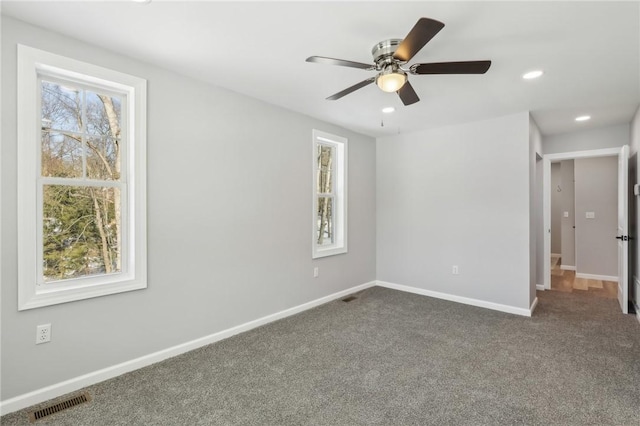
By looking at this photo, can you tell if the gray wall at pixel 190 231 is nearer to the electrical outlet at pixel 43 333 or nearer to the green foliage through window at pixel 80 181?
the electrical outlet at pixel 43 333

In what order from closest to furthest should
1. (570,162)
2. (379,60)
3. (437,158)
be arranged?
1. (379,60)
2. (437,158)
3. (570,162)

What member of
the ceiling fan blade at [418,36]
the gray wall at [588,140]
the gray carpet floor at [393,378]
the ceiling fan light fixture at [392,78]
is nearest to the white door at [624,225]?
the gray carpet floor at [393,378]

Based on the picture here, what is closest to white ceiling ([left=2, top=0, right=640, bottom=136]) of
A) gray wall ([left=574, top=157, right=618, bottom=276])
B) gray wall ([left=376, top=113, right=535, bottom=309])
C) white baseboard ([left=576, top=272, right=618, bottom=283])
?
gray wall ([left=376, top=113, right=535, bottom=309])

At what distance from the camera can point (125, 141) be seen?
2.55 meters

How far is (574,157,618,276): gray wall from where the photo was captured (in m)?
5.44

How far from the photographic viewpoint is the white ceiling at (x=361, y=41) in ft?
6.16

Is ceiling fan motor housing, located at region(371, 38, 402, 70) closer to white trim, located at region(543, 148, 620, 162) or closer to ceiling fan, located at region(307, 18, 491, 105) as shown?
ceiling fan, located at region(307, 18, 491, 105)

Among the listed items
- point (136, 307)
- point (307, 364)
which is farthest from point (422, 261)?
point (136, 307)

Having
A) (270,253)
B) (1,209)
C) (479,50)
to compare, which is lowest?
(270,253)

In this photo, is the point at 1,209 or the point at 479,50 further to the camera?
the point at 479,50

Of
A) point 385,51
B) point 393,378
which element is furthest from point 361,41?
point 393,378

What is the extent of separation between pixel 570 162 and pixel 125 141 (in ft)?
27.0

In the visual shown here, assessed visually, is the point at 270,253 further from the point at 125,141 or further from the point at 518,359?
the point at 518,359

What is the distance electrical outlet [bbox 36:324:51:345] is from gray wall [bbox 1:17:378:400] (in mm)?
41
